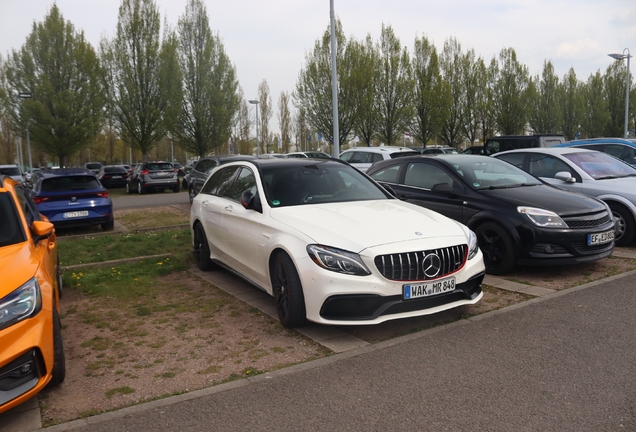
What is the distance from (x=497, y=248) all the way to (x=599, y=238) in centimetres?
125

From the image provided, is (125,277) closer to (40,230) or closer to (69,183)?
(40,230)

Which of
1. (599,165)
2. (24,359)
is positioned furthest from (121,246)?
(599,165)

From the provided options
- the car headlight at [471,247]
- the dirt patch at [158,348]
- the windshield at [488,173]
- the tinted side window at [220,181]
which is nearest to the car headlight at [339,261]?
the dirt patch at [158,348]

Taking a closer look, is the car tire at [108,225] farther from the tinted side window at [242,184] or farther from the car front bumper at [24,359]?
the car front bumper at [24,359]

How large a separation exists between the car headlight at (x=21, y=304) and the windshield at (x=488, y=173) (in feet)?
18.9

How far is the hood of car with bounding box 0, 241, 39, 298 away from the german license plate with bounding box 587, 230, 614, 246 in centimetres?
616

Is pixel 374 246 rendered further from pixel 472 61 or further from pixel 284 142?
pixel 284 142

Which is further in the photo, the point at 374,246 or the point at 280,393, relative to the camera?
the point at 374,246

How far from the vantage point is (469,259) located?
530 centimetres

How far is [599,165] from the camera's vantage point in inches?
377

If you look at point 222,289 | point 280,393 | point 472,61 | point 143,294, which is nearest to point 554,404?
point 280,393

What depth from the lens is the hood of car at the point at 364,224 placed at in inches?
193

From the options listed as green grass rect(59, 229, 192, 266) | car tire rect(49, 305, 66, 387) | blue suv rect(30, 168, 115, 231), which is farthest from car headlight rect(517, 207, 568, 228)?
blue suv rect(30, 168, 115, 231)

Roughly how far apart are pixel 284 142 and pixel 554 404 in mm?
56603
